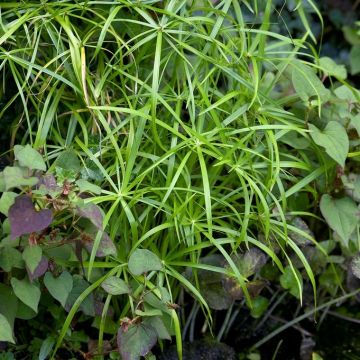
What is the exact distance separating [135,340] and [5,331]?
0.97 ft

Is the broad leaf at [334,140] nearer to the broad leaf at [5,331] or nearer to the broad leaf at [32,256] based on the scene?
the broad leaf at [32,256]

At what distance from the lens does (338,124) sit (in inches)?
81.0

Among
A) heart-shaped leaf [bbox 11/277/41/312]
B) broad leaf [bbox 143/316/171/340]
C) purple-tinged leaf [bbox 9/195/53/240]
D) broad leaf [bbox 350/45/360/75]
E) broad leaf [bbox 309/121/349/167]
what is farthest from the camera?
broad leaf [bbox 350/45/360/75]

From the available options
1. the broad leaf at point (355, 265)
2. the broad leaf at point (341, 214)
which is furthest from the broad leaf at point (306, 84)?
the broad leaf at point (355, 265)

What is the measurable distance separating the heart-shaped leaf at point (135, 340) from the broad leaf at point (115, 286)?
8 cm

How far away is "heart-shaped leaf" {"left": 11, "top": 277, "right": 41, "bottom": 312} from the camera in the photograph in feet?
5.28

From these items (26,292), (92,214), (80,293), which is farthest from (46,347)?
(92,214)

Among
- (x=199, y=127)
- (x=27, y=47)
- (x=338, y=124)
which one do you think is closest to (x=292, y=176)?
(x=338, y=124)

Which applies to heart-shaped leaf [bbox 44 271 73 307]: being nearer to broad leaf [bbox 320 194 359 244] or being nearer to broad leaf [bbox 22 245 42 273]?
broad leaf [bbox 22 245 42 273]

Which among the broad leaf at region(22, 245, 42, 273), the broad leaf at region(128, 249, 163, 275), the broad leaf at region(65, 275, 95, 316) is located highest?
the broad leaf at region(22, 245, 42, 273)

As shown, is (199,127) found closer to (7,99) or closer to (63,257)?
(63,257)

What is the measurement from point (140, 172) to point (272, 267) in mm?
525

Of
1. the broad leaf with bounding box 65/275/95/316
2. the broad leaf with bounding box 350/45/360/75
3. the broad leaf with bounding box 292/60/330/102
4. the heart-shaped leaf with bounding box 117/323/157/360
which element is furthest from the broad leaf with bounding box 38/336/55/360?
the broad leaf with bounding box 350/45/360/75

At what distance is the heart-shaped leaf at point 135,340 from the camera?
1.67 m
